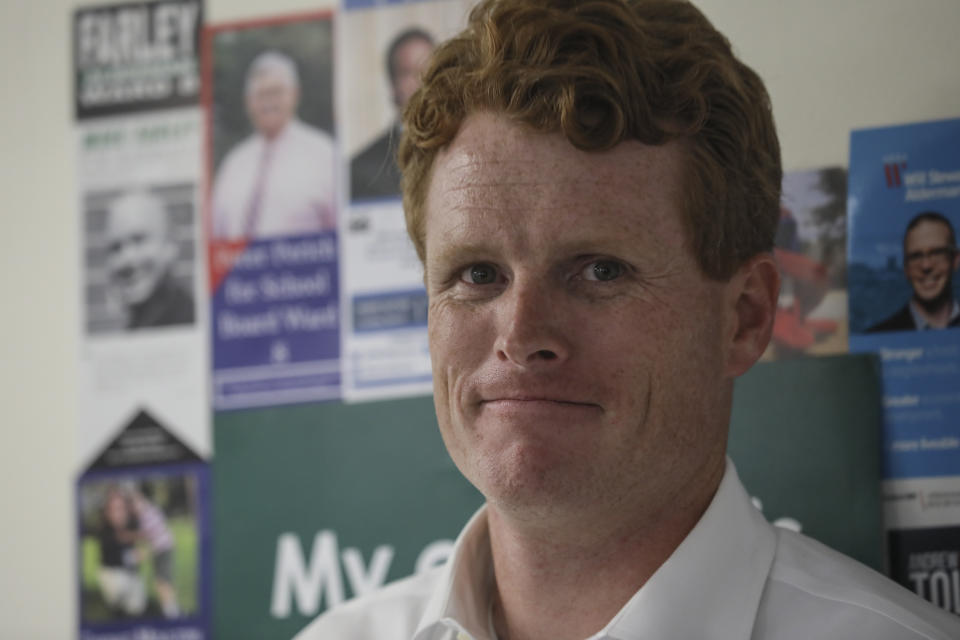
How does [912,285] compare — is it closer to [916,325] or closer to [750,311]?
[916,325]

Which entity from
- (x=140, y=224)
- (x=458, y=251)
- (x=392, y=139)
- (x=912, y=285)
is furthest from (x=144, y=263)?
(x=912, y=285)

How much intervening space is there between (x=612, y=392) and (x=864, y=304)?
0.38 meters

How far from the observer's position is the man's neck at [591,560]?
1.17 meters

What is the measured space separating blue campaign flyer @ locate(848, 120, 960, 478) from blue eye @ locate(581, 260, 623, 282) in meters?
Result: 0.35

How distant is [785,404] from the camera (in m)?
1.36

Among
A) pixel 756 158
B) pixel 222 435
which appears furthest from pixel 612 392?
pixel 222 435

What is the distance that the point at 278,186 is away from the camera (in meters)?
1.61

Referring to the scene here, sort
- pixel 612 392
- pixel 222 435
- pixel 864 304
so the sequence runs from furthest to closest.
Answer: pixel 222 435 < pixel 864 304 < pixel 612 392

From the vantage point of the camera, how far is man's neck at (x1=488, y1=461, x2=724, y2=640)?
3.83ft

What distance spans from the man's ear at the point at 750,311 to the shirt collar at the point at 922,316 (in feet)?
0.62

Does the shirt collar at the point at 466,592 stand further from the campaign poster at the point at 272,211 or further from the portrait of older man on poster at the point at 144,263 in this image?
the portrait of older man on poster at the point at 144,263

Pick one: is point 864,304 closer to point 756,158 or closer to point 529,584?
point 756,158

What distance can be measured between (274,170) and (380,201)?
0.52ft

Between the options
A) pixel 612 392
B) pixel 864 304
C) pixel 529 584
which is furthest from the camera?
pixel 864 304
